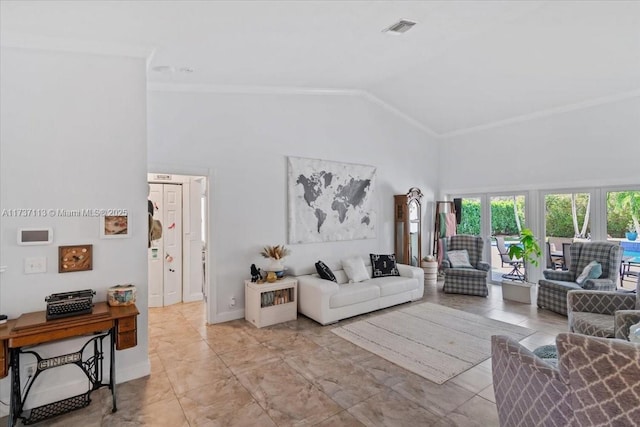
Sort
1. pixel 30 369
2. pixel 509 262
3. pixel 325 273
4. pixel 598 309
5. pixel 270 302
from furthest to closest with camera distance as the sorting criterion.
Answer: pixel 509 262
pixel 325 273
pixel 270 302
pixel 598 309
pixel 30 369

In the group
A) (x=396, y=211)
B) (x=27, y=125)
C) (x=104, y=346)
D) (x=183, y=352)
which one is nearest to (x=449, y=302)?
(x=396, y=211)

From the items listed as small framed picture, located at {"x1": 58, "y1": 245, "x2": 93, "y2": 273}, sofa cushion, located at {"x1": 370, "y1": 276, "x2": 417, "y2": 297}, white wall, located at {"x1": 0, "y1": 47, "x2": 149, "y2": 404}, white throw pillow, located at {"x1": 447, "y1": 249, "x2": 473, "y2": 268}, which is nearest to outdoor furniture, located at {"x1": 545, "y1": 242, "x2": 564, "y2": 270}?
white throw pillow, located at {"x1": 447, "y1": 249, "x2": 473, "y2": 268}

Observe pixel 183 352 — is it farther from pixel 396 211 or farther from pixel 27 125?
pixel 396 211

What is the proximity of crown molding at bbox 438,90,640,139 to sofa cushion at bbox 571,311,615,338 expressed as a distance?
12.2 feet

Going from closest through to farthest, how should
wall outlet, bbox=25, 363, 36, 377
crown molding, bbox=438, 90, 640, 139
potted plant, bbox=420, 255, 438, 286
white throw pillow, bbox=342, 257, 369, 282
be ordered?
wall outlet, bbox=25, 363, 36, 377 → crown molding, bbox=438, 90, 640, 139 → white throw pillow, bbox=342, 257, 369, 282 → potted plant, bbox=420, 255, 438, 286

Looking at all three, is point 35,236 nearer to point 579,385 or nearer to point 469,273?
point 579,385

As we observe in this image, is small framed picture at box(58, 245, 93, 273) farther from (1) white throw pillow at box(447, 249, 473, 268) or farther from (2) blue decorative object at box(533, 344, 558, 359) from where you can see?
(1) white throw pillow at box(447, 249, 473, 268)

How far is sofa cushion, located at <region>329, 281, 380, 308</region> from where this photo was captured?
14.4ft

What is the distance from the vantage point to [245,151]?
466 centimetres

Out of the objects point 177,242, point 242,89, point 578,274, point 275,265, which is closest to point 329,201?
point 275,265

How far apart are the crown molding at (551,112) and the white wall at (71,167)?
6.26 metres

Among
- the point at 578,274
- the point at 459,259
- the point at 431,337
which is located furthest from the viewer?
the point at 459,259

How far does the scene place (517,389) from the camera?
1.84m

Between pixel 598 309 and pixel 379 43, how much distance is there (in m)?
3.70
